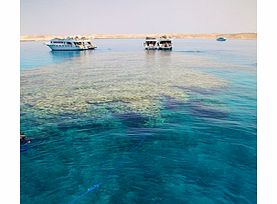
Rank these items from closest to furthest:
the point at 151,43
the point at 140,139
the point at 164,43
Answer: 1. the point at 140,139
2. the point at 164,43
3. the point at 151,43

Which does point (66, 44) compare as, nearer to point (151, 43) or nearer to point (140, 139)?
point (151, 43)

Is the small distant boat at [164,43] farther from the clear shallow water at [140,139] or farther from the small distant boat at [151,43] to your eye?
the clear shallow water at [140,139]

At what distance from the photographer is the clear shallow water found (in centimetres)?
479

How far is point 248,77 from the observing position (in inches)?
372

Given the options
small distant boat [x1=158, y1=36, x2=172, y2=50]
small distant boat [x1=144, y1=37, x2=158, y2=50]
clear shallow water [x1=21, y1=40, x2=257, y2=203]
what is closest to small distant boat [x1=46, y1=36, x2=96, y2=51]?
small distant boat [x1=144, y1=37, x2=158, y2=50]

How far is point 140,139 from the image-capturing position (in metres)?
6.18

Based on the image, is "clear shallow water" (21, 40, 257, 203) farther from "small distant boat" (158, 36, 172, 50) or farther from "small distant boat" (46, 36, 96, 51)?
"small distant boat" (46, 36, 96, 51)

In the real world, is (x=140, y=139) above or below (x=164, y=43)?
below

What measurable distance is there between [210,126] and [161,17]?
3.04m

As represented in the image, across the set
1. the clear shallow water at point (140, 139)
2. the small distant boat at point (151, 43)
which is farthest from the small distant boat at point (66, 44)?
the clear shallow water at point (140, 139)

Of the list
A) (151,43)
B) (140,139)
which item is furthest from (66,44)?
Answer: (140,139)

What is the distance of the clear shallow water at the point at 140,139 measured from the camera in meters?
4.79
